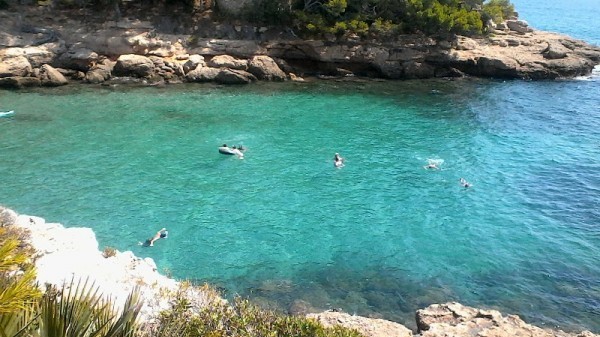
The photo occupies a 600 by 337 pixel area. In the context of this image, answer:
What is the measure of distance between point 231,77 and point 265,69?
3.00 metres

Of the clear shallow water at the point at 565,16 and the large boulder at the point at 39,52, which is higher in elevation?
the clear shallow water at the point at 565,16

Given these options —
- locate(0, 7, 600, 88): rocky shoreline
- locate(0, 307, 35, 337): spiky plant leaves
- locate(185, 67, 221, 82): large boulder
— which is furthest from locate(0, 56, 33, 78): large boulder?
locate(0, 307, 35, 337): spiky plant leaves

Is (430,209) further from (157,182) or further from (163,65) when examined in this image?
(163,65)

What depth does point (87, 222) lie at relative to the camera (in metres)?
21.1

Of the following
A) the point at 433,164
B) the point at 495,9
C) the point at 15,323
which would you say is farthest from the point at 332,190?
the point at 495,9

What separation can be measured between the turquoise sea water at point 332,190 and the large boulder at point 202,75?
97 centimetres

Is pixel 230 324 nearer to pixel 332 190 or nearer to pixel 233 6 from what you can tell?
pixel 332 190

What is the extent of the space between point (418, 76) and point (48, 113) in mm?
29610

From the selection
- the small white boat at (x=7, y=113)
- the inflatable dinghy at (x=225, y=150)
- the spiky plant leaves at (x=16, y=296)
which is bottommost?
the small white boat at (x=7, y=113)

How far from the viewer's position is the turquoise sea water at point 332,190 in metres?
18.6

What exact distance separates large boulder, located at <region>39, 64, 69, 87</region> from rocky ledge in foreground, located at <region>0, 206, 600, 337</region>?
24.7 meters

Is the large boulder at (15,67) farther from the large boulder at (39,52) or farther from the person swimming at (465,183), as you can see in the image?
the person swimming at (465,183)

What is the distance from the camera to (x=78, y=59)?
40.6m

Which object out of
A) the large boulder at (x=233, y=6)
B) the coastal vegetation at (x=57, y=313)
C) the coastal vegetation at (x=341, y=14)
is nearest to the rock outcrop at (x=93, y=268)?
the coastal vegetation at (x=57, y=313)
